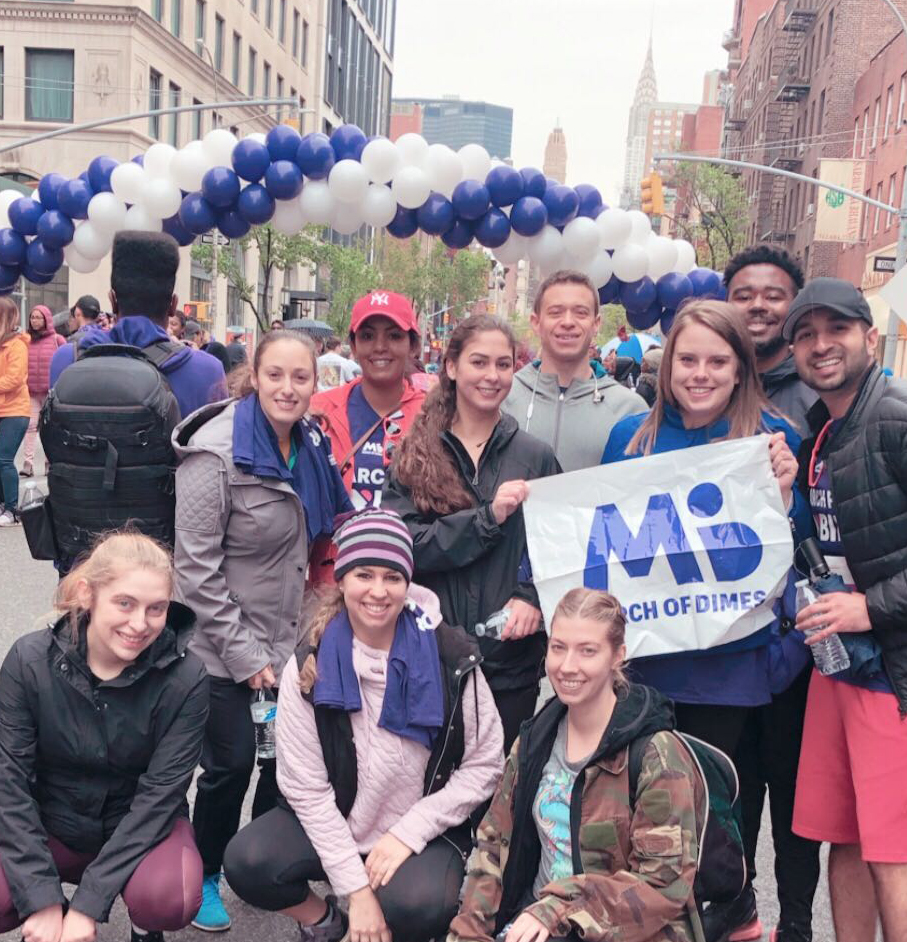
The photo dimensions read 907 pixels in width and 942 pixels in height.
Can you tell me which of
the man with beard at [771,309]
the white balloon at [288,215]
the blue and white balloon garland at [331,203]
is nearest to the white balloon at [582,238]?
the blue and white balloon garland at [331,203]

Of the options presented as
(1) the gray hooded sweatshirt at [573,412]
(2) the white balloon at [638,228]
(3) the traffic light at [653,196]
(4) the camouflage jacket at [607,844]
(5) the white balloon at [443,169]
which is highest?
(3) the traffic light at [653,196]

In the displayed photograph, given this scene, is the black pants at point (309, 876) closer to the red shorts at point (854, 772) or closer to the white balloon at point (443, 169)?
the red shorts at point (854, 772)

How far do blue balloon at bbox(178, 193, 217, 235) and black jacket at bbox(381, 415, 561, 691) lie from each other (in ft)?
11.6

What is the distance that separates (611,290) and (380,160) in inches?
70.6

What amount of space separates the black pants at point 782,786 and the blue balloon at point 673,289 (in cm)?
380

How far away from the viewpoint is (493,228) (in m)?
6.76

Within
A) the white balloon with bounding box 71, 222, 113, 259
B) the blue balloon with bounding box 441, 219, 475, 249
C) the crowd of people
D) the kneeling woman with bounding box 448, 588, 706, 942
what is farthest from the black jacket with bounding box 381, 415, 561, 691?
the white balloon with bounding box 71, 222, 113, 259

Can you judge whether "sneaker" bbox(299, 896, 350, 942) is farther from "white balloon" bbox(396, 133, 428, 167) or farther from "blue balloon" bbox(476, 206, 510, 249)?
"white balloon" bbox(396, 133, 428, 167)

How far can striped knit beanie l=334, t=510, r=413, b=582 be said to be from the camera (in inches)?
131

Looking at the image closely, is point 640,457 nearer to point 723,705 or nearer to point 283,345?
point 723,705

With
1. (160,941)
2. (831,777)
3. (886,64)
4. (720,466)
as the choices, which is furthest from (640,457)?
(886,64)

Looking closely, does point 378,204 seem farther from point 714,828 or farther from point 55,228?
point 714,828

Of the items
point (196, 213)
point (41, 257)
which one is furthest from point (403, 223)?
point (41, 257)

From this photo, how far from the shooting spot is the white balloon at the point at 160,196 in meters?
6.55
